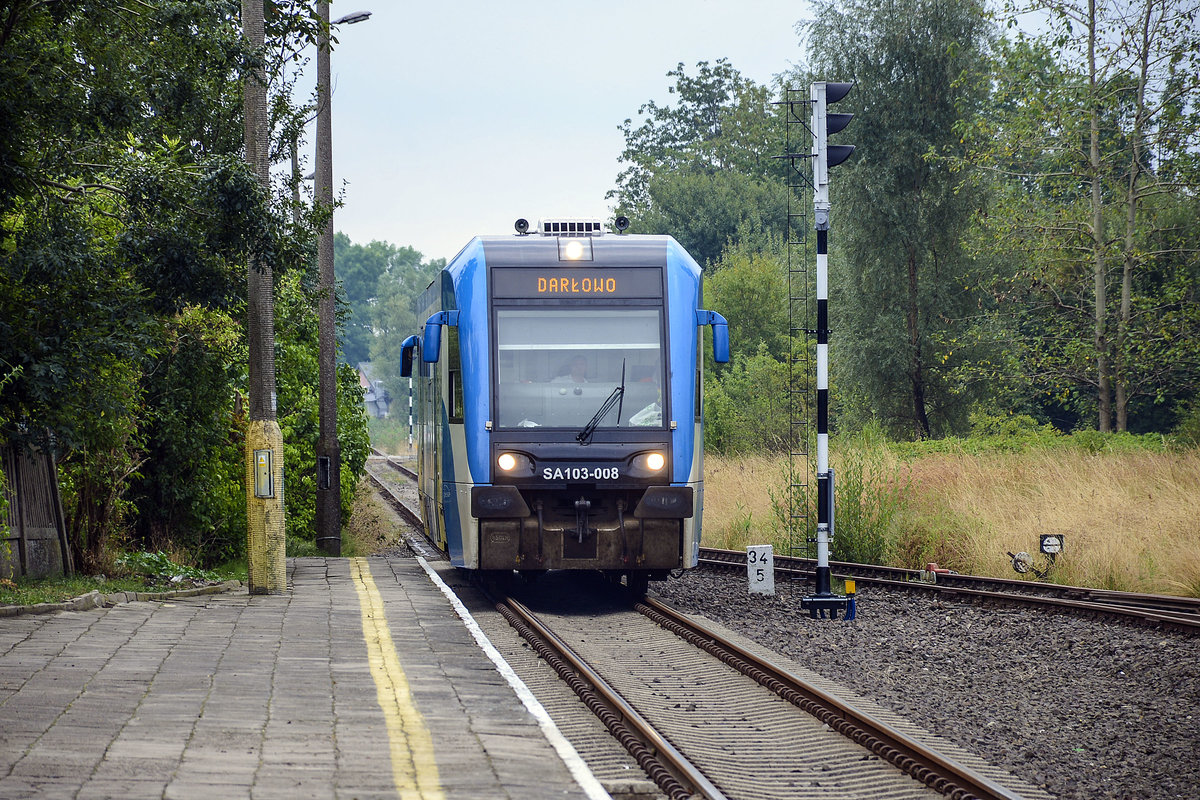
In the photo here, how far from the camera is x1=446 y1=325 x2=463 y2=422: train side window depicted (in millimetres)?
13273

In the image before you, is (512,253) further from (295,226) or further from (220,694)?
(220,694)

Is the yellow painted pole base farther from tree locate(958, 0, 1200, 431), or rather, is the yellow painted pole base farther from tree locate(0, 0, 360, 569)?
tree locate(958, 0, 1200, 431)

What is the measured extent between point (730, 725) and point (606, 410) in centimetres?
526

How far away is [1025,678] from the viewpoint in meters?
10.2

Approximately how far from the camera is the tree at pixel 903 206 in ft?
121

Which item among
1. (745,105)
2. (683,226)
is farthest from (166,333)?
(745,105)

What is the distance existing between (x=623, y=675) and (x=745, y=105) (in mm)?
65377

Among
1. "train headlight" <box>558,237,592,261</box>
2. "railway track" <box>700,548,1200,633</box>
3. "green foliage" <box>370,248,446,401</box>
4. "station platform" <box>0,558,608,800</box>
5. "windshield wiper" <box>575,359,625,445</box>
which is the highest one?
"green foliage" <box>370,248,446,401</box>

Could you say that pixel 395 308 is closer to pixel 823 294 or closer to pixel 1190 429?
pixel 1190 429

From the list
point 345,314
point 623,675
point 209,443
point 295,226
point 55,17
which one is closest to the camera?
point 623,675

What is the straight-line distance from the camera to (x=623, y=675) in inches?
395

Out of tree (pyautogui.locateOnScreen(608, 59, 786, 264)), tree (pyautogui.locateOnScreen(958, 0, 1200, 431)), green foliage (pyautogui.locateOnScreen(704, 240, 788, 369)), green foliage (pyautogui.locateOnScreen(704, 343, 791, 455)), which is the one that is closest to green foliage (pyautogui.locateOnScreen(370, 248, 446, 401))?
tree (pyautogui.locateOnScreen(608, 59, 786, 264))

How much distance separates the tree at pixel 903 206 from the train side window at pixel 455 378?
2513 centimetres

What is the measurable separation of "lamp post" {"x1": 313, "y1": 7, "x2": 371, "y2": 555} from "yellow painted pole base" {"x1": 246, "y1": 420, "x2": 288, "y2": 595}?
7.65 m
